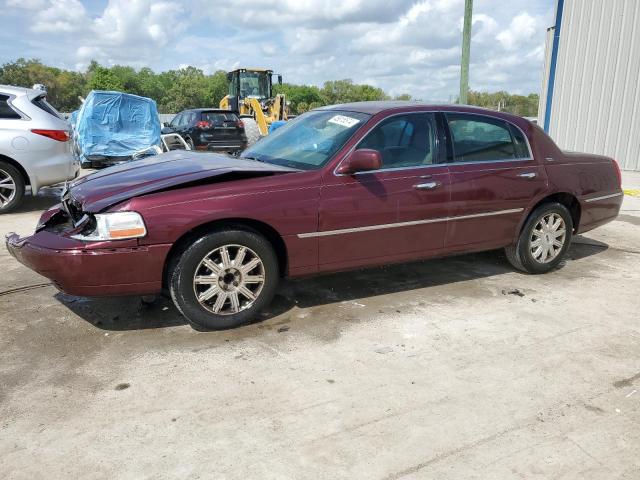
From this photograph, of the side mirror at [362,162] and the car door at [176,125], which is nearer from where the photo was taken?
the side mirror at [362,162]

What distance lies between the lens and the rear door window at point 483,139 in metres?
4.69

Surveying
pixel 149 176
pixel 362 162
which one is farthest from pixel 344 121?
pixel 149 176

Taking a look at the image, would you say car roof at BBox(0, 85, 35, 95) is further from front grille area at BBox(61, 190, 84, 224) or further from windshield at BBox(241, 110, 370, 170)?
windshield at BBox(241, 110, 370, 170)

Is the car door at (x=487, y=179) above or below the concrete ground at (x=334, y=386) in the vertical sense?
above

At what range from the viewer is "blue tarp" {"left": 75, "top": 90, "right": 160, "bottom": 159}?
488 inches

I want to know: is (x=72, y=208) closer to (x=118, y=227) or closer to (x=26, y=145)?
(x=118, y=227)

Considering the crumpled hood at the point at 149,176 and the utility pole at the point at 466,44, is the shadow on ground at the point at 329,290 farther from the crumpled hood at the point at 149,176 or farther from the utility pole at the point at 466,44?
the utility pole at the point at 466,44

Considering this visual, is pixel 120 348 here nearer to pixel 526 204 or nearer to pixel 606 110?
pixel 526 204

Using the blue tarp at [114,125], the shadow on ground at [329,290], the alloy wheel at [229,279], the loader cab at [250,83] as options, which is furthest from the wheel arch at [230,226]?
the loader cab at [250,83]

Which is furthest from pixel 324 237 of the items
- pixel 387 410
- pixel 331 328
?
pixel 387 410

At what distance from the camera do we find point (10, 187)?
7719 mm

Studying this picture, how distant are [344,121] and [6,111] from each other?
5.55m

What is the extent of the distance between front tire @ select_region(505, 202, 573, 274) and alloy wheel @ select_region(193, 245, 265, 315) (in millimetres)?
2624

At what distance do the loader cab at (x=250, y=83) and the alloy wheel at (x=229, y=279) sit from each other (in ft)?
69.0
